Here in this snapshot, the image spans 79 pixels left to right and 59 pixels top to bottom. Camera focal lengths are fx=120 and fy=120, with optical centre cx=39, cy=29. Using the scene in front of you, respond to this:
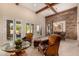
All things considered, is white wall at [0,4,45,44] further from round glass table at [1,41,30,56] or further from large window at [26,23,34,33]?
round glass table at [1,41,30,56]

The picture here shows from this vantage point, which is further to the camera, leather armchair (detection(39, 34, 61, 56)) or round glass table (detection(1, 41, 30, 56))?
leather armchair (detection(39, 34, 61, 56))

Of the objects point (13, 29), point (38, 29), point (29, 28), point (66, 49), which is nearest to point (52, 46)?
point (66, 49)

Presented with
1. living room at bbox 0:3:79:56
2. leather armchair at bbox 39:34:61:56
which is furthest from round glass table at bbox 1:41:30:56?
leather armchair at bbox 39:34:61:56

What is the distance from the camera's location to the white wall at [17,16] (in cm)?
247

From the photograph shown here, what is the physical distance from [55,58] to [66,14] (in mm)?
977

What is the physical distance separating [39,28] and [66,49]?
0.72 metres

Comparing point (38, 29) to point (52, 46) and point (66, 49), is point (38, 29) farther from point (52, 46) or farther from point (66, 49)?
point (66, 49)

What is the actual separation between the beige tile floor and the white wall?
0.39 m

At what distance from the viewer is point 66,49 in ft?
8.11

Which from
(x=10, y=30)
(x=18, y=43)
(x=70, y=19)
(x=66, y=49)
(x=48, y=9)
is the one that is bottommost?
(x=66, y=49)

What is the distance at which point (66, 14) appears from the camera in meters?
2.50

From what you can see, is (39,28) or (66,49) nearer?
(66,49)

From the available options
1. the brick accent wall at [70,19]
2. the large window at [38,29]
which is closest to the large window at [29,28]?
the large window at [38,29]

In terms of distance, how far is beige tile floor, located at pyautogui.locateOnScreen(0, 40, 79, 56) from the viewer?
246 cm
